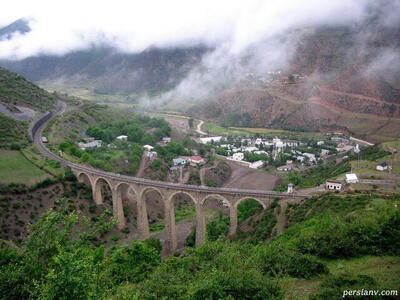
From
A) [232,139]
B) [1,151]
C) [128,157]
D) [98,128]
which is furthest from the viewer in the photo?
[232,139]

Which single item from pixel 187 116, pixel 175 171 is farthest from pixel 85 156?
pixel 187 116

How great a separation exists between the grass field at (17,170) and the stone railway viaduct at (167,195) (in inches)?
157

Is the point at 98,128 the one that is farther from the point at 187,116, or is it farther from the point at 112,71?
the point at 112,71

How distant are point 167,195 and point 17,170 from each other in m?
19.9

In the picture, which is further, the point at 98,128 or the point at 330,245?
the point at 98,128

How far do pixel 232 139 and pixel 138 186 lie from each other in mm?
50264

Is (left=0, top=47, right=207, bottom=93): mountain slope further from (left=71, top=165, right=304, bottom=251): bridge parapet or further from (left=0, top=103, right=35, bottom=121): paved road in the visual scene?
(left=71, top=165, right=304, bottom=251): bridge parapet

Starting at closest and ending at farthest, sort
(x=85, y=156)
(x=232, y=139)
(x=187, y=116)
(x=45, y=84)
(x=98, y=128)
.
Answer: (x=85, y=156)
(x=98, y=128)
(x=232, y=139)
(x=187, y=116)
(x=45, y=84)

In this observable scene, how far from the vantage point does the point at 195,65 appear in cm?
15588

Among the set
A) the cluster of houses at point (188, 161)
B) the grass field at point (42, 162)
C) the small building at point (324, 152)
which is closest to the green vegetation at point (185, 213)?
the cluster of houses at point (188, 161)

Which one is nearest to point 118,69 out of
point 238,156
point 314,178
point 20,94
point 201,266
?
point 20,94

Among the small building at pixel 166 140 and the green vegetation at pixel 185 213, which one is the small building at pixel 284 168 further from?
the small building at pixel 166 140

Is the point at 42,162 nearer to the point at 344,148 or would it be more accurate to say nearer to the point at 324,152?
the point at 324,152

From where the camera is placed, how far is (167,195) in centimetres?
3484
